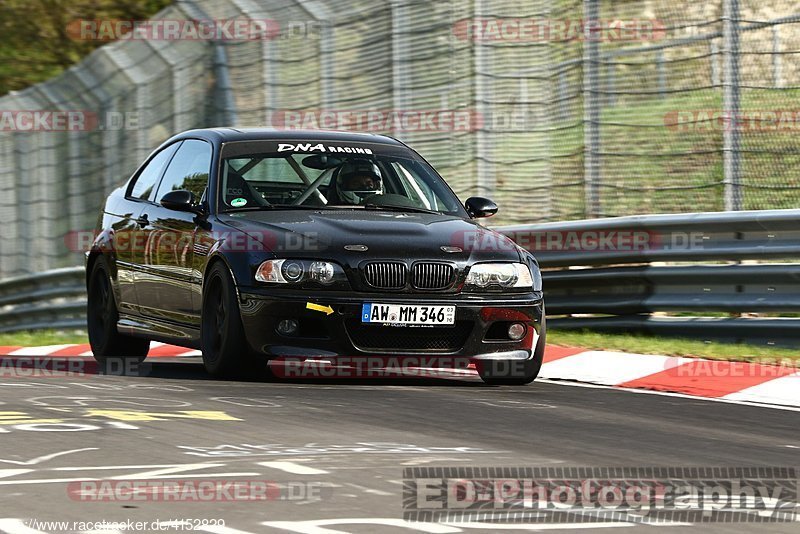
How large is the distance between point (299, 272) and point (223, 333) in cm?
63

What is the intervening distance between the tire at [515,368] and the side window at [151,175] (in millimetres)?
2730

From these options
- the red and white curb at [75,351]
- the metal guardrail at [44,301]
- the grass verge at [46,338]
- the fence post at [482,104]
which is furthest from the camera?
the metal guardrail at [44,301]

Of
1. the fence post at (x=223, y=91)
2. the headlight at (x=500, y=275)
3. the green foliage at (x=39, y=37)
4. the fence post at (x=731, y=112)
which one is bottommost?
the headlight at (x=500, y=275)

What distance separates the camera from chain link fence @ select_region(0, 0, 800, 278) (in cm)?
1188

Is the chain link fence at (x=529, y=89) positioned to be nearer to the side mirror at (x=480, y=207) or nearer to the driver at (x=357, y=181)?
the side mirror at (x=480, y=207)

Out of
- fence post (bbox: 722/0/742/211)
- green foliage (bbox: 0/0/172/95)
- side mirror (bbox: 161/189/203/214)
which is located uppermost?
green foliage (bbox: 0/0/172/95)

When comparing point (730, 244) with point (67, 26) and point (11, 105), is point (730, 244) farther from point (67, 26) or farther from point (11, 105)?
point (67, 26)

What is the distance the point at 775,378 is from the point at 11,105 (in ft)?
44.4

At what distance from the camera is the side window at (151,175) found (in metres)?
11.6

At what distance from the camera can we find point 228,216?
397 inches

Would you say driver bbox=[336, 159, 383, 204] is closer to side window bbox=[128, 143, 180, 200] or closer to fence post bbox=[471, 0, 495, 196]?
side window bbox=[128, 143, 180, 200]

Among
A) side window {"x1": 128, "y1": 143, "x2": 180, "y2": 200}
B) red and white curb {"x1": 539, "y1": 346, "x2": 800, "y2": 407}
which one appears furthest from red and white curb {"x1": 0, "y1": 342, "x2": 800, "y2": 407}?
side window {"x1": 128, "y1": 143, "x2": 180, "y2": 200}

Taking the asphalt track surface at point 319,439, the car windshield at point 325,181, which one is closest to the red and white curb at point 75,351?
the car windshield at point 325,181

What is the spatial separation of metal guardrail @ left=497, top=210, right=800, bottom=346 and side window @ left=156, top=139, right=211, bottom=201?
10.4ft
